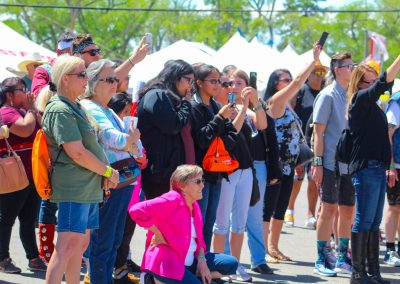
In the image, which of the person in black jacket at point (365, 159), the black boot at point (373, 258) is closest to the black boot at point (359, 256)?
the person in black jacket at point (365, 159)

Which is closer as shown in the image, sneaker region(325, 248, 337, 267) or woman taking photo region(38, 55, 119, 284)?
woman taking photo region(38, 55, 119, 284)

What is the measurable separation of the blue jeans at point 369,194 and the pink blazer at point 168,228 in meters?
1.84

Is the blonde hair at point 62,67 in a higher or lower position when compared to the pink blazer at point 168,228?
higher

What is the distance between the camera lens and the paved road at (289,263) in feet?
25.8

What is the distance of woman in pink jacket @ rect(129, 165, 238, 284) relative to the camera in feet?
20.8

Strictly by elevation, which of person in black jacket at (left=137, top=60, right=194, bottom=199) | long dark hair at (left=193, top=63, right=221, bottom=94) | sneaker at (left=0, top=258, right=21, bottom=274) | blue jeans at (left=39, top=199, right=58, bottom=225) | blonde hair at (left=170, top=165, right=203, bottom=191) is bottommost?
sneaker at (left=0, top=258, right=21, bottom=274)

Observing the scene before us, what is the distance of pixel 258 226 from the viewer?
8.49m

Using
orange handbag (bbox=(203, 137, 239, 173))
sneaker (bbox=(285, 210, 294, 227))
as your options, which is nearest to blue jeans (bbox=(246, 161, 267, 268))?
orange handbag (bbox=(203, 137, 239, 173))

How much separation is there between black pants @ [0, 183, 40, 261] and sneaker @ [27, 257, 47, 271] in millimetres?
39

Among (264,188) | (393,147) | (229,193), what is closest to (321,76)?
A: (393,147)

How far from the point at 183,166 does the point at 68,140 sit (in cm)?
116

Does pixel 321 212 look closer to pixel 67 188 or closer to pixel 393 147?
pixel 393 147

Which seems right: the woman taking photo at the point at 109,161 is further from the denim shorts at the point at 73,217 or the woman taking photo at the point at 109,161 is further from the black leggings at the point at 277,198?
the black leggings at the point at 277,198

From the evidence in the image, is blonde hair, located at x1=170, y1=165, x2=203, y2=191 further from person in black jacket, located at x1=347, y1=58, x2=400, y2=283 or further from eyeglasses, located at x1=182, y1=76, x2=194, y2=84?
person in black jacket, located at x1=347, y1=58, x2=400, y2=283
